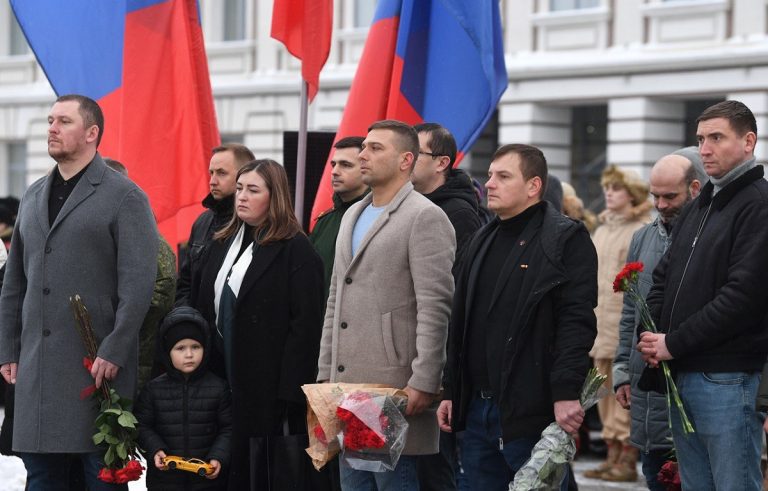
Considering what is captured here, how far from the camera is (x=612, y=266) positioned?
10.1 m

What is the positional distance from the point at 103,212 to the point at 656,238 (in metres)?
2.58

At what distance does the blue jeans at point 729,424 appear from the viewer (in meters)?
5.55

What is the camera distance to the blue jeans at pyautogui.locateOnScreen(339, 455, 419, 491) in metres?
6.18

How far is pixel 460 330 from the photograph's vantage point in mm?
6066

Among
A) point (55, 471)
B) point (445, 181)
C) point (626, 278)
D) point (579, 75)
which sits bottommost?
point (55, 471)

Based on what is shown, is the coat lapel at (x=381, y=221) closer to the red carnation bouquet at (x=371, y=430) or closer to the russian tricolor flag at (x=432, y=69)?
the red carnation bouquet at (x=371, y=430)

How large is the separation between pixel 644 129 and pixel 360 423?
1678cm

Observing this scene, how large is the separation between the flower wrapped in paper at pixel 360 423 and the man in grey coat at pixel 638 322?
3.78 ft

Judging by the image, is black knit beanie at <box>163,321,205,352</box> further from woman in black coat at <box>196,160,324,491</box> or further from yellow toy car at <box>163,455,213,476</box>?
yellow toy car at <box>163,455,213,476</box>

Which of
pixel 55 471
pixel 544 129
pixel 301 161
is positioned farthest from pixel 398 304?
pixel 544 129

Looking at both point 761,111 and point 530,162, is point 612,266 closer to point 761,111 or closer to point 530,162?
point 530,162

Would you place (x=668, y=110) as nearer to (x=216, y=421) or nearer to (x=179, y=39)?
(x=179, y=39)

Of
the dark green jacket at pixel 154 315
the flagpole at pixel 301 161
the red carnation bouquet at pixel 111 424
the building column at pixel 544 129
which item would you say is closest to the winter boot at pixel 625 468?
the flagpole at pixel 301 161

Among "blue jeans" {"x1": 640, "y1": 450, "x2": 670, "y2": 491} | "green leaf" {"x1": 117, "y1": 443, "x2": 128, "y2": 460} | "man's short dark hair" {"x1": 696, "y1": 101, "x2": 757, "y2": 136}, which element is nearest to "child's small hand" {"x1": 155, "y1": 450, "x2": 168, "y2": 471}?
"green leaf" {"x1": 117, "y1": 443, "x2": 128, "y2": 460}
